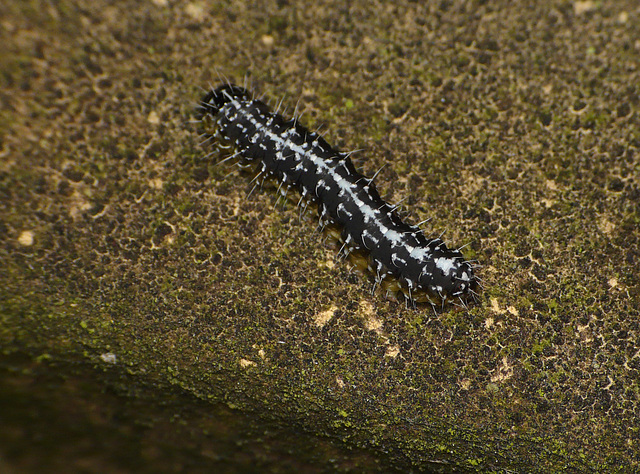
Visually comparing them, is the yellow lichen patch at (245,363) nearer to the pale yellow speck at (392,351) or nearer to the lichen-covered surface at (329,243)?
the lichen-covered surface at (329,243)

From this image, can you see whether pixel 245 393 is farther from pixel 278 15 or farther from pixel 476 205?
pixel 278 15

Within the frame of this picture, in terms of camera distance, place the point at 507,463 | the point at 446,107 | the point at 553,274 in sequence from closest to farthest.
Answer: the point at 507,463 < the point at 553,274 < the point at 446,107

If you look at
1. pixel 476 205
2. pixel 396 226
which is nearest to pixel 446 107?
pixel 476 205

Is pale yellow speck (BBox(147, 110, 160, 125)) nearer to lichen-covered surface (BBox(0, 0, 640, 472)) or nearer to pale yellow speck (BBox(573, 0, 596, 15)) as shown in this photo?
lichen-covered surface (BBox(0, 0, 640, 472))

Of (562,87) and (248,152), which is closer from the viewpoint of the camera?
(248,152)

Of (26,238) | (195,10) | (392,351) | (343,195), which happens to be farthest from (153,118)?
(392,351)
